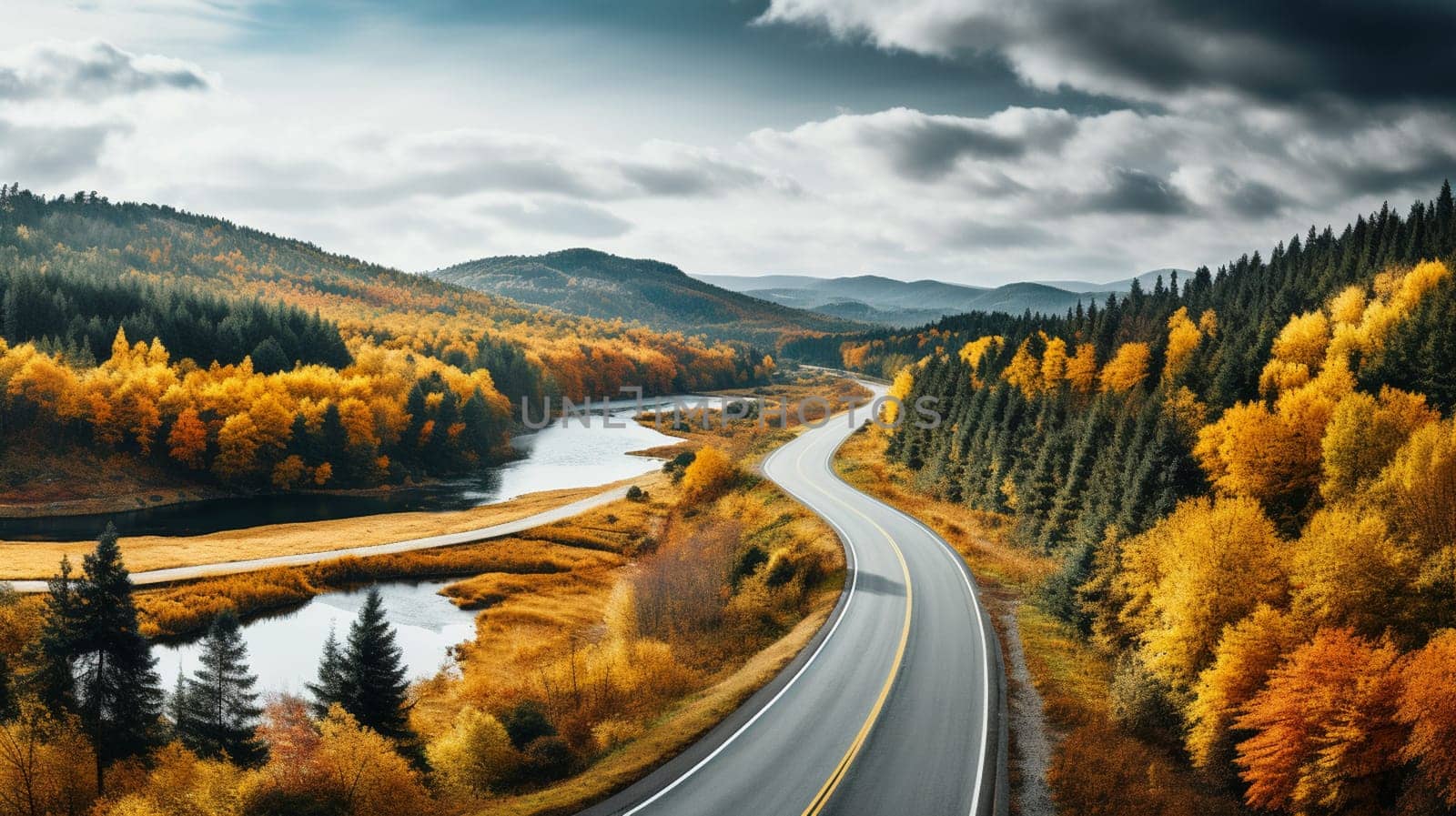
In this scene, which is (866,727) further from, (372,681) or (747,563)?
(747,563)

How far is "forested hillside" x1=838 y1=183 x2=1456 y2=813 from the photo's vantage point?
2503 centimetres

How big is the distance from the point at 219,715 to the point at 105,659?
4.73 m

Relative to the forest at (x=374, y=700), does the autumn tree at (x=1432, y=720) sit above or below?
above

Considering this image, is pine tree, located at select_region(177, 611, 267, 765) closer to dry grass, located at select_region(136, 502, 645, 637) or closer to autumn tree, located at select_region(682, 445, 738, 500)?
dry grass, located at select_region(136, 502, 645, 637)

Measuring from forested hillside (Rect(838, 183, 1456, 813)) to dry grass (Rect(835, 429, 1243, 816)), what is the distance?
120cm

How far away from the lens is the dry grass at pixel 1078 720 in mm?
24047

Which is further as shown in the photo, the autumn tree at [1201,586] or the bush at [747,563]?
the bush at [747,563]

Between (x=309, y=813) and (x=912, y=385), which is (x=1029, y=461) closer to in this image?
(x=912, y=385)

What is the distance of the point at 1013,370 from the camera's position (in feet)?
330

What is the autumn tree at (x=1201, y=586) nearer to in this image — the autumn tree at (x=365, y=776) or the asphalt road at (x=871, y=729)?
the asphalt road at (x=871, y=729)

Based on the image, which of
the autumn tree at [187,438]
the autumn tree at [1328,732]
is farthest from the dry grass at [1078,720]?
the autumn tree at [187,438]

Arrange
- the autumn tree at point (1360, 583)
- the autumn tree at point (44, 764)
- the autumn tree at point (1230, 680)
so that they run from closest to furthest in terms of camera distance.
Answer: the autumn tree at point (44, 764) → the autumn tree at point (1230, 680) → the autumn tree at point (1360, 583)

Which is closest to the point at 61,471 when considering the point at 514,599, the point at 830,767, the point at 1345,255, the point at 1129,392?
the point at 514,599

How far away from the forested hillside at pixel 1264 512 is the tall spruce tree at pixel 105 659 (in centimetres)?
3900
